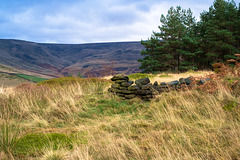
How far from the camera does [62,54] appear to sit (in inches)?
7254

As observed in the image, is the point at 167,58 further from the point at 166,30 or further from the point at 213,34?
the point at 213,34

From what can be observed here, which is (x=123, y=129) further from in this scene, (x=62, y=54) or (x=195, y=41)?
(x=62, y=54)

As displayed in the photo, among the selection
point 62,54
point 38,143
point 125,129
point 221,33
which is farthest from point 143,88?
point 62,54

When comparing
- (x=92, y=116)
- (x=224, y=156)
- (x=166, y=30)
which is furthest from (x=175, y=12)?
(x=224, y=156)

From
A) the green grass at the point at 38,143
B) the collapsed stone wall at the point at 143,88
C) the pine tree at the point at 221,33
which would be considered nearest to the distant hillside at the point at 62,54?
the pine tree at the point at 221,33

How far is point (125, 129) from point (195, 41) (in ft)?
77.0

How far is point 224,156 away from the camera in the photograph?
204 cm

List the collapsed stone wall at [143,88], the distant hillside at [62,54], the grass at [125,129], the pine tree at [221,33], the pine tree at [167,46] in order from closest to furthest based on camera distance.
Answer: the grass at [125,129], the collapsed stone wall at [143,88], the pine tree at [221,33], the pine tree at [167,46], the distant hillside at [62,54]

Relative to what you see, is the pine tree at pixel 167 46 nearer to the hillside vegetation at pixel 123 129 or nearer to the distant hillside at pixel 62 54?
the hillside vegetation at pixel 123 129

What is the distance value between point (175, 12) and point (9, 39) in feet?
681

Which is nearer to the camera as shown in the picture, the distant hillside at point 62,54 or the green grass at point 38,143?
the green grass at point 38,143

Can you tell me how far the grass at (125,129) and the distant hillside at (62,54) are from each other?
123696 mm

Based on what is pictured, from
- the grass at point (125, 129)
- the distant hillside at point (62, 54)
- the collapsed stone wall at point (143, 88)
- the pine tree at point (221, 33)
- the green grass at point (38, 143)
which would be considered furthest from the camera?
the distant hillside at point (62, 54)

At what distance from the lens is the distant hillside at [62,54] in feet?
460
